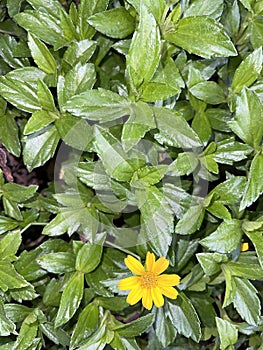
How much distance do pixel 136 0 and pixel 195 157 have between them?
30 cm

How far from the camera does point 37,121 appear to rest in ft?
3.44

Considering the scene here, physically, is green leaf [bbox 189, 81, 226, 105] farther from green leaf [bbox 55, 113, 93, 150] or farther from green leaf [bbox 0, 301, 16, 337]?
green leaf [bbox 0, 301, 16, 337]

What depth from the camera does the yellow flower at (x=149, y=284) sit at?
1.08 meters

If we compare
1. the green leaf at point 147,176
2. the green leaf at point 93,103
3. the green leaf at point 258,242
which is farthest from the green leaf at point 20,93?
the green leaf at point 258,242

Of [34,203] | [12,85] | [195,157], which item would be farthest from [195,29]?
[34,203]

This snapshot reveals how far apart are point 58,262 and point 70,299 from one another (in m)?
0.08

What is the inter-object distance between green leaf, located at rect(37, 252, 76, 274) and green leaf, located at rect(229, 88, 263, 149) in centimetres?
40

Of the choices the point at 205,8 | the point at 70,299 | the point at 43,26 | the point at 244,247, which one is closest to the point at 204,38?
the point at 205,8

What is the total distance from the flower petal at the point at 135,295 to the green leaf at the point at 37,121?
34cm

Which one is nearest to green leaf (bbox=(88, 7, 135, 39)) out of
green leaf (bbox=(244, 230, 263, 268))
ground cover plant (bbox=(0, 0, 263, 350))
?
ground cover plant (bbox=(0, 0, 263, 350))

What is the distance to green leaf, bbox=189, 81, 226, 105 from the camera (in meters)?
1.11

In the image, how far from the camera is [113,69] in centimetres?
125

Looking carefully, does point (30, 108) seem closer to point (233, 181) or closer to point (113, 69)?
point (113, 69)

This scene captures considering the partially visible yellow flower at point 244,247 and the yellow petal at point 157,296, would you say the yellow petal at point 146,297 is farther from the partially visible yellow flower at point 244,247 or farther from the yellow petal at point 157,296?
the partially visible yellow flower at point 244,247
